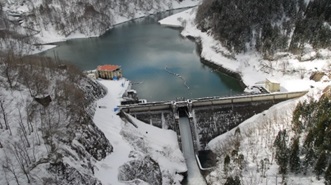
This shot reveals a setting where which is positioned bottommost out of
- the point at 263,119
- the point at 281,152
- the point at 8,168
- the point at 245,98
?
the point at 281,152

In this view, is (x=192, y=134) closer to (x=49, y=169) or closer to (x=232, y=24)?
(x=49, y=169)

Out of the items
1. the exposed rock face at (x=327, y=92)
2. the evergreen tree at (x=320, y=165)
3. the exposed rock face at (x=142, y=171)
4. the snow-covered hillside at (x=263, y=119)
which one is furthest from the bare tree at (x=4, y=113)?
the exposed rock face at (x=327, y=92)

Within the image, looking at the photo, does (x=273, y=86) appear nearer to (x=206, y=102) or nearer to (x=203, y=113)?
(x=206, y=102)

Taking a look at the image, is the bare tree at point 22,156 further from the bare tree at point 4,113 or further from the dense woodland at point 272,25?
the dense woodland at point 272,25

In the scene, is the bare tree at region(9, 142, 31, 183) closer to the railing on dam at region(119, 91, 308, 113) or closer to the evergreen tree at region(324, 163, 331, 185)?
the railing on dam at region(119, 91, 308, 113)

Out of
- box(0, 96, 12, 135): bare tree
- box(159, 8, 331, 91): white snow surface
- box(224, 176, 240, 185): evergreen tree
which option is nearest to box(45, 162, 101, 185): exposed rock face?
box(0, 96, 12, 135): bare tree

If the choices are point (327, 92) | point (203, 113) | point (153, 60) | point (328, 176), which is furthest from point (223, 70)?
point (328, 176)
